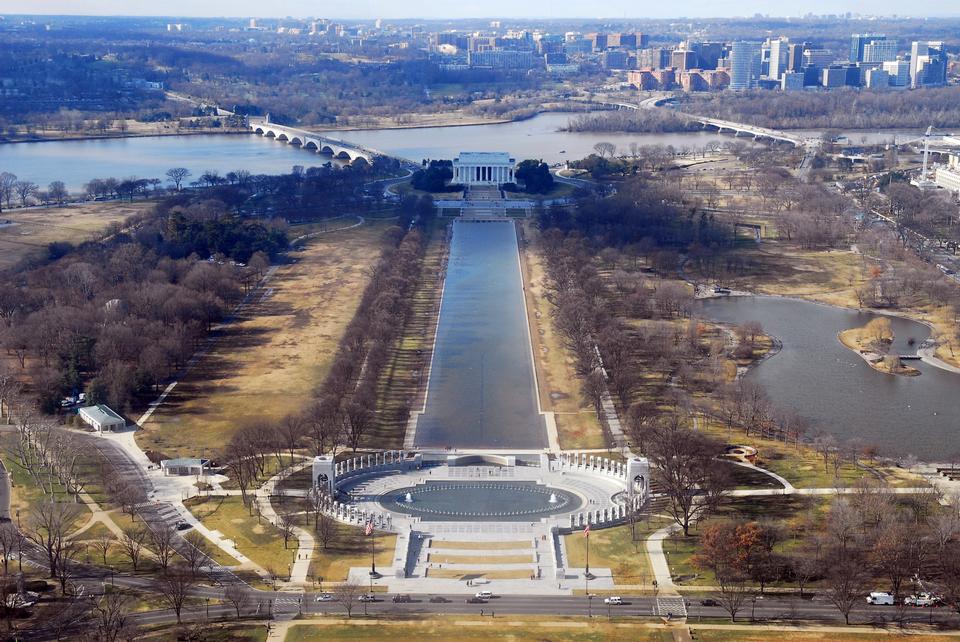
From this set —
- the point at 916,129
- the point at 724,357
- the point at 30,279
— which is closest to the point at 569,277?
the point at 724,357

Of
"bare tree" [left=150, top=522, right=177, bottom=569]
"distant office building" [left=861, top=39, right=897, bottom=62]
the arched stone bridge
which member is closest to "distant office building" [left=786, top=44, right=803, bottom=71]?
"distant office building" [left=861, top=39, right=897, bottom=62]

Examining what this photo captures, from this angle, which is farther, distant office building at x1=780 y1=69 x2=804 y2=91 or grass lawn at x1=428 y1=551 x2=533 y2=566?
distant office building at x1=780 y1=69 x2=804 y2=91

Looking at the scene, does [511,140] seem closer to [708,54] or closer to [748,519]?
[708,54]

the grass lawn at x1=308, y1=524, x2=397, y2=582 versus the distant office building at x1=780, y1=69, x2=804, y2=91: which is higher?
the distant office building at x1=780, y1=69, x2=804, y2=91

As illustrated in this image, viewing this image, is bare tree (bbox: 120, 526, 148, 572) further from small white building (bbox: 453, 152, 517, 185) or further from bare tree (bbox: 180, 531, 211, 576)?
small white building (bbox: 453, 152, 517, 185)

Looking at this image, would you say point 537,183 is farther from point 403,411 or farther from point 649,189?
point 403,411

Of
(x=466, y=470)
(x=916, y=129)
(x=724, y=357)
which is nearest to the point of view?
(x=466, y=470)
